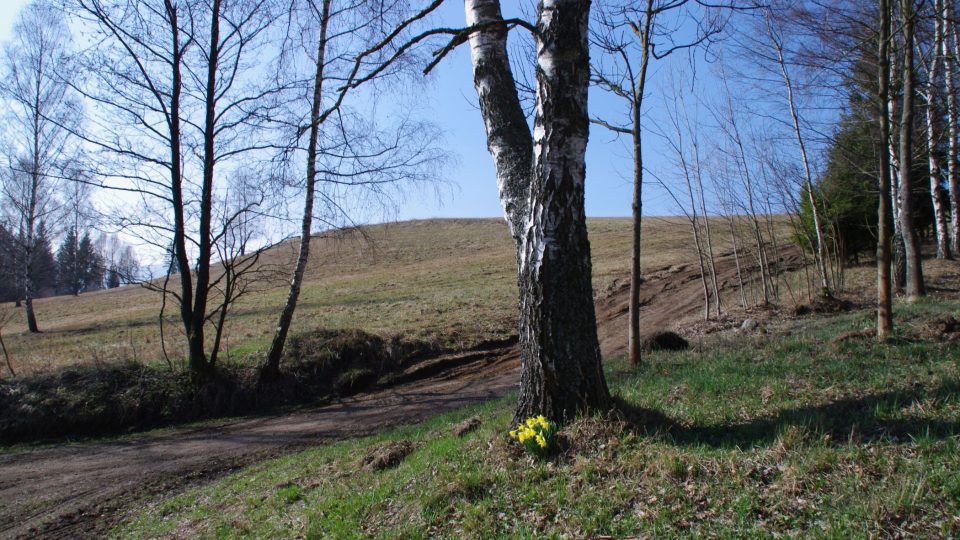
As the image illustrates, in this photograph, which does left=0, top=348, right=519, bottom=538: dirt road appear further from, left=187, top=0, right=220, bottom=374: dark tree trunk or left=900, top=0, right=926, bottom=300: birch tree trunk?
left=900, top=0, right=926, bottom=300: birch tree trunk

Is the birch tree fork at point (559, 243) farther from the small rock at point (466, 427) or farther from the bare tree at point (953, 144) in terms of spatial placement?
the bare tree at point (953, 144)

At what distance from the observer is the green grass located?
9.75 feet

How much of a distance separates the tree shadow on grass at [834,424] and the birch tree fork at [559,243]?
1.87 ft

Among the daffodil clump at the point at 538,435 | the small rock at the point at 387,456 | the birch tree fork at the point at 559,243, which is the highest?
the birch tree fork at the point at 559,243

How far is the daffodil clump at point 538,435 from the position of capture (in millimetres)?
4227

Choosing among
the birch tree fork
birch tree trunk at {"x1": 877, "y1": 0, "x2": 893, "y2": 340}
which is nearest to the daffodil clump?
the birch tree fork

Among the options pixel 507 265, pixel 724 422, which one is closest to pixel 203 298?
pixel 724 422

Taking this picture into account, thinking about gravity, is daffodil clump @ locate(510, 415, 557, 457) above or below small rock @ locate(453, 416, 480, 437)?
above

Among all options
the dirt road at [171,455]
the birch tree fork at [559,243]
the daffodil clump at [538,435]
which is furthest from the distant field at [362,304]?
the daffodil clump at [538,435]

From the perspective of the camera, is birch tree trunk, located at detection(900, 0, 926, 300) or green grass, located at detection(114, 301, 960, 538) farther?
birch tree trunk, located at detection(900, 0, 926, 300)

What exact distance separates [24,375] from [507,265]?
84.3ft


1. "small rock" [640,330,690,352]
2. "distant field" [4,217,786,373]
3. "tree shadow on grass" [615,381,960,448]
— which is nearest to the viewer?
"tree shadow on grass" [615,381,960,448]

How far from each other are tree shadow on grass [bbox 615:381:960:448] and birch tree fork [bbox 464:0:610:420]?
1.87ft

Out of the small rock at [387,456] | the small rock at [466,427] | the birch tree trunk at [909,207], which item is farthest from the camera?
the birch tree trunk at [909,207]
